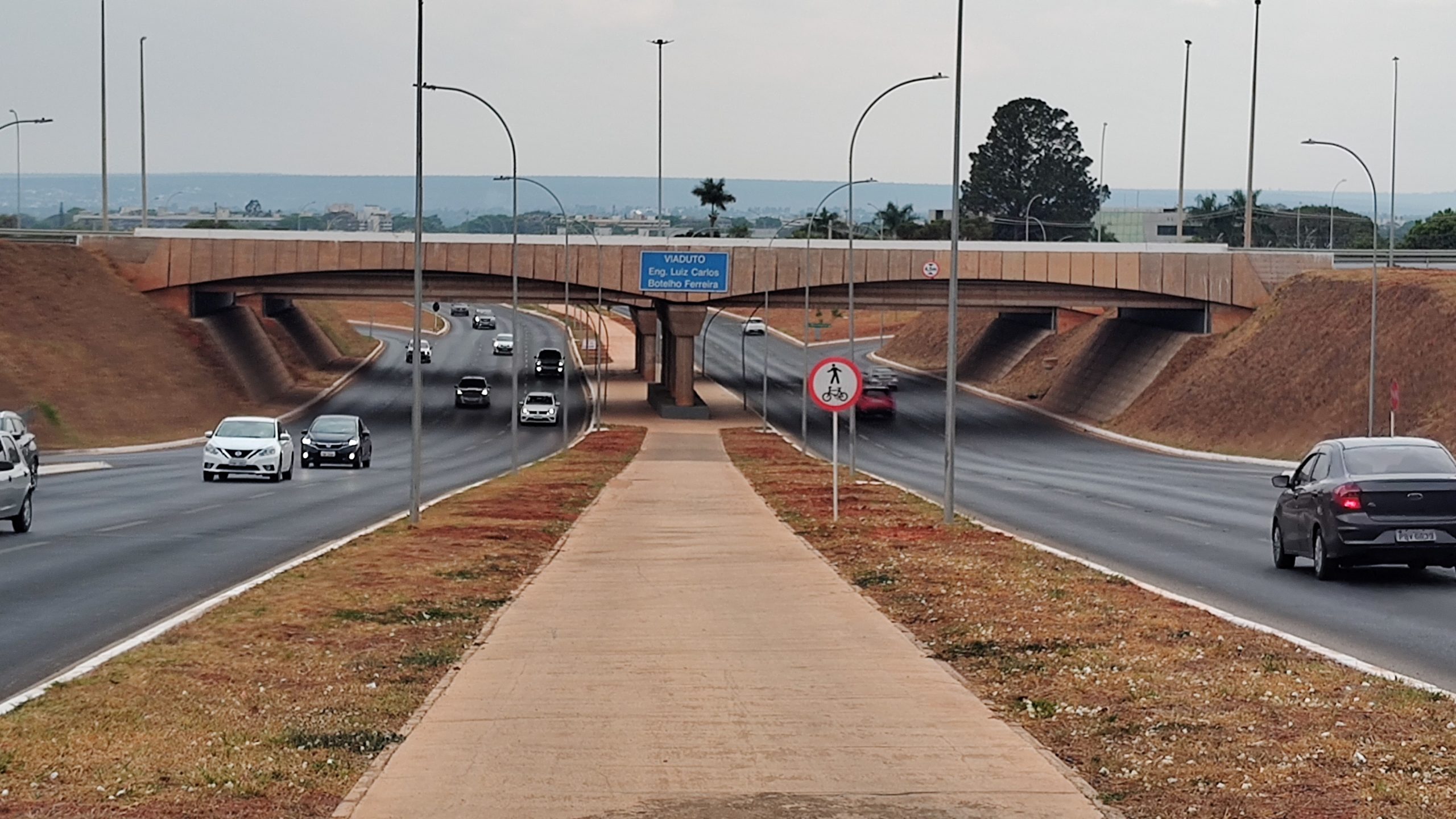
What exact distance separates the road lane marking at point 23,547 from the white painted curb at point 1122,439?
25.2 m

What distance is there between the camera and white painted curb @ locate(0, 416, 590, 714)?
12.0 metres

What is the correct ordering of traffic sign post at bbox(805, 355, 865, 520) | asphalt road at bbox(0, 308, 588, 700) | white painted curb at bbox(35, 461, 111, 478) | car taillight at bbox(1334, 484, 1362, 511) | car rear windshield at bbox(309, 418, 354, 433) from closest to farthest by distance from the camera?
asphalt road at bbox(0, 308, 588, 700) < car taillight at bbox(1334, 484, 1362, 511) < traffic sign post at bbox(805, 355, 865, 520) < white painted curb at bbox(35, 461, 111, 478) < car rear windshield at bbox(309, 418, 354, 433)

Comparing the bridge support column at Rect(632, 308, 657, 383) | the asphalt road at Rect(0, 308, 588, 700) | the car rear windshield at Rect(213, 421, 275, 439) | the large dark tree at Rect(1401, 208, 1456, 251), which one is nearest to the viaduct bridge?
the asphalt road at Rect(0, 308, 588, 700)

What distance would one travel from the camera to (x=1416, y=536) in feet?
64.1

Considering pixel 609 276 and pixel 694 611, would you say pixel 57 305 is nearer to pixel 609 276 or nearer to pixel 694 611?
pixel 609 276

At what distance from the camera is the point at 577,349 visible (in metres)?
133

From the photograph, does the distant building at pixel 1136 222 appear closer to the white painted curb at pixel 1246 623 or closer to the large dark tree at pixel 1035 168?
the large dark tree at pixel 1035 168

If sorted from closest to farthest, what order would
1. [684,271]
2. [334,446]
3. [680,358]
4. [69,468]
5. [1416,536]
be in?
[1416,536] < [69,468] < [334,446] < [684,271] < [680,358]

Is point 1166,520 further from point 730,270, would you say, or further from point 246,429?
point 730,270

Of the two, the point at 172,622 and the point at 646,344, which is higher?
the point at 172,622

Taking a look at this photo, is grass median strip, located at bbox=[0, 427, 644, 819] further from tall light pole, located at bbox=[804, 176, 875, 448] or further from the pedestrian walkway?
tall light pole, located at bbox=[804, 176, 875, 448]

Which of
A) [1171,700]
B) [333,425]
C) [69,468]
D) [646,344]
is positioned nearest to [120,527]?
[1171,700]

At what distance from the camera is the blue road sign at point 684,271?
255 feet

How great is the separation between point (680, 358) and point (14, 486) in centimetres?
5903
